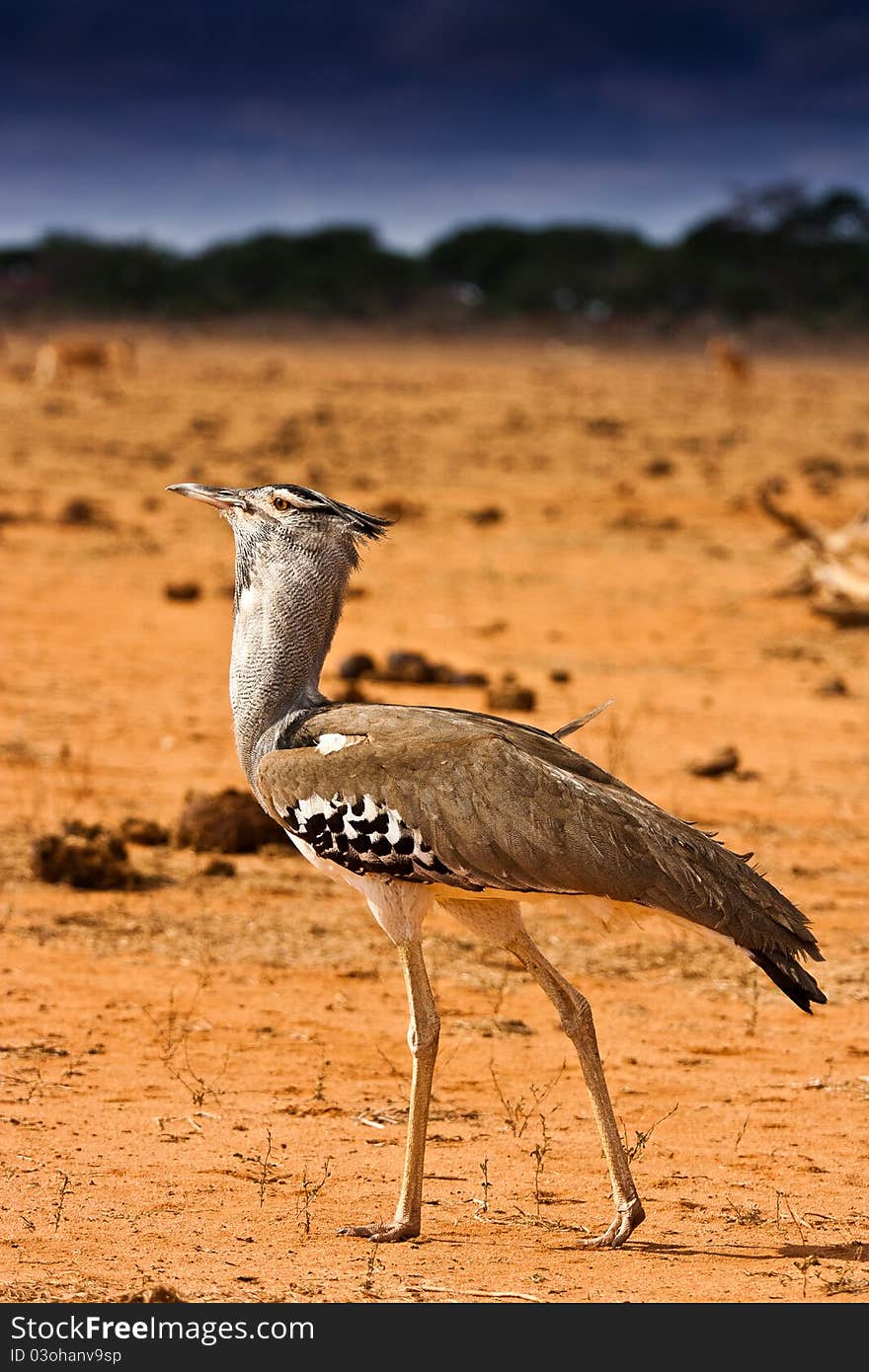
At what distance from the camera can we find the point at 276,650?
13.6 ft

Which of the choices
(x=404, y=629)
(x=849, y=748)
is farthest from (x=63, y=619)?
(x=849, y=748)

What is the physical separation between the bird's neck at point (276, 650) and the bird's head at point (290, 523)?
0.04 m

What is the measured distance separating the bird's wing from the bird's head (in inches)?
19.1

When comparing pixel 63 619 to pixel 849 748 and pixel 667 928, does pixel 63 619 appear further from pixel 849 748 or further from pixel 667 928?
pixel 667 928

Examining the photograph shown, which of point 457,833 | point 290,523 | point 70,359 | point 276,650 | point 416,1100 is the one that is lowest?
point 416,1100

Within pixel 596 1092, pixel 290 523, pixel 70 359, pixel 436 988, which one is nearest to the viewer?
pixel 596 1092

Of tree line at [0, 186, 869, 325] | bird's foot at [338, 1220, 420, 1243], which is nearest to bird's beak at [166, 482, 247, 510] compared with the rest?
bird's foot at [338, 1220, 420, 1243]

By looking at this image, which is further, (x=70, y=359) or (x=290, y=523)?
(x=70, y=359)

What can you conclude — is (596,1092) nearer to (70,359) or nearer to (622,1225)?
(622,1225)

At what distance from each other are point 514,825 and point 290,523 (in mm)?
922

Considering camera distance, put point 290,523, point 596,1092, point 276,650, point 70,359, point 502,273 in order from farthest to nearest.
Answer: point 502,273, point 70,359, point 290,523, point 276,650, point 596,1092

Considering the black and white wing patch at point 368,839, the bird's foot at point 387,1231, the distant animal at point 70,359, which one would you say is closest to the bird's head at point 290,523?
the black and white wing patch at point 368,839

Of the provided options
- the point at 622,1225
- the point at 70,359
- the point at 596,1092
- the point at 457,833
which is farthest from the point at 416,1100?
the point at 70,359

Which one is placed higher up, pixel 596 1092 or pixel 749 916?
pixel 749 916
